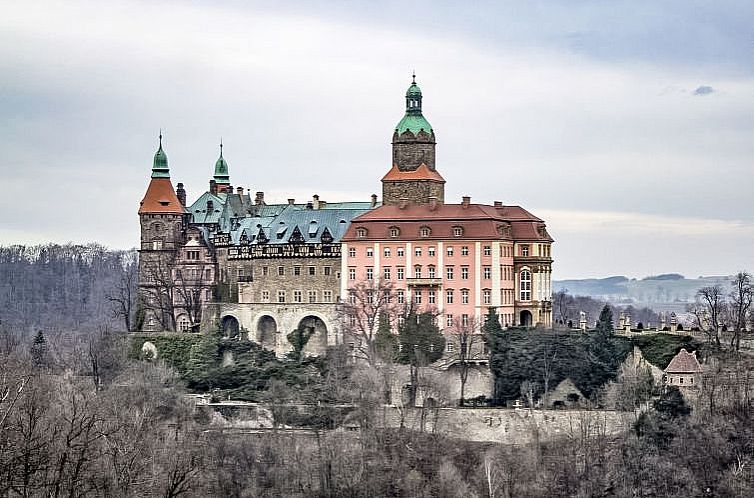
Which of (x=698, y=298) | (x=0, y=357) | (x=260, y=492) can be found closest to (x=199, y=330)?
(x=0, y=357)

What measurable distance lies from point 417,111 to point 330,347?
12.8 meters

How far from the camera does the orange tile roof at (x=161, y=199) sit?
3036 inches

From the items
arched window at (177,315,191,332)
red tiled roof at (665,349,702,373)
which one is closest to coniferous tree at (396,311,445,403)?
red tiled roof at (665,349,702,373)

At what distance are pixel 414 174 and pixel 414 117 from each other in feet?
9.83

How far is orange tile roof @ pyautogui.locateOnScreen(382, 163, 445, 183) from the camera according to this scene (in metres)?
72.9

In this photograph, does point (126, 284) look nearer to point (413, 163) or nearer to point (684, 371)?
point (413, 163)

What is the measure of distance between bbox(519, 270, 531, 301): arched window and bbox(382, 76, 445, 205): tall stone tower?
5.97m

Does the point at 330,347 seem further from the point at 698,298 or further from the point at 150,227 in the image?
the point at 698,298

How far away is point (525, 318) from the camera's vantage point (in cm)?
6981

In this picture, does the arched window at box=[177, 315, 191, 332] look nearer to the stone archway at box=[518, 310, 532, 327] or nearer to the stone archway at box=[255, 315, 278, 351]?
the stone archway at box=[255, 315, 278, 351]

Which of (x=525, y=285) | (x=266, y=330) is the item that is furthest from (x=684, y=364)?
(x=266, y=330)

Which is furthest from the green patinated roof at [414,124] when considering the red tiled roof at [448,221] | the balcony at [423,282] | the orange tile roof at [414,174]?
the balcony at [423,282]

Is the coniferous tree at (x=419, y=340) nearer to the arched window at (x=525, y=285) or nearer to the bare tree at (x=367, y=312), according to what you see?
the bare tree at (x=367, y=312)

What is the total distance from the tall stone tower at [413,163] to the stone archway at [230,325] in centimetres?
945
